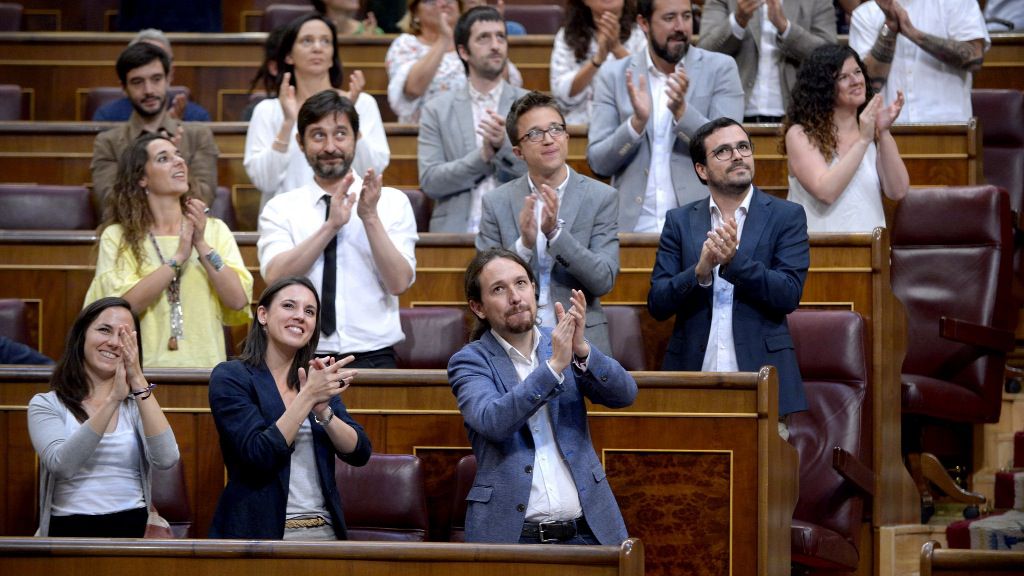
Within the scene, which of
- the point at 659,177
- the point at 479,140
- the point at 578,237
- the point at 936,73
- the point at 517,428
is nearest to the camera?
the point at 517,428

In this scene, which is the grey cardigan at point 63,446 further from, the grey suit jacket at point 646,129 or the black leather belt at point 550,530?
the grey suit jacket at point 646,129

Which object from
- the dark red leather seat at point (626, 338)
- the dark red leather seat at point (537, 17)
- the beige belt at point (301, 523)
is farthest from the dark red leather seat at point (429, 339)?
the dark red leather seat at point (537, 17)

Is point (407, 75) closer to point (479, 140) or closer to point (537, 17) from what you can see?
point (479, 140)

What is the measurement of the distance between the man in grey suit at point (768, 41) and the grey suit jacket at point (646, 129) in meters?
0.61

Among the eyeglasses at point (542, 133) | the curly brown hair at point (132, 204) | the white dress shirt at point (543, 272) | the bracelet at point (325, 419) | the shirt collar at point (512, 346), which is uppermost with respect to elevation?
the eyeglasses at point (542, 133)

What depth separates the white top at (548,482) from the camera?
8.02 feet

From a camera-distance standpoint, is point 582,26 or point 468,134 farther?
point 582,26

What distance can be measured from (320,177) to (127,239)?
476 mm

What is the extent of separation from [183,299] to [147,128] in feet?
3.48

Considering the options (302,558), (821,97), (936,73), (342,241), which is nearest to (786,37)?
(936,73)

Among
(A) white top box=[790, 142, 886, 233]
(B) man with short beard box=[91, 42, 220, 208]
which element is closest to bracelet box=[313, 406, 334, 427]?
(A) white top box=[790, 142, 886, 233]

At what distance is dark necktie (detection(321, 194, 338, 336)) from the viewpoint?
313cm

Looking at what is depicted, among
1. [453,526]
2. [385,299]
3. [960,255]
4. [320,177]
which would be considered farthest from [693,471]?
[960,255]

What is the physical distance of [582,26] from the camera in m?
4.46
